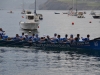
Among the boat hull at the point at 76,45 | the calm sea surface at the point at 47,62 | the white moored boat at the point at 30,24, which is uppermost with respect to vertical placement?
the white moored boat at the point at 30,24

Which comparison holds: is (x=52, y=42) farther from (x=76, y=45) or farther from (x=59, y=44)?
(x=76, y=45)

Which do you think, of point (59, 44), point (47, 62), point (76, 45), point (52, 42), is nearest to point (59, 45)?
point (59, 44)

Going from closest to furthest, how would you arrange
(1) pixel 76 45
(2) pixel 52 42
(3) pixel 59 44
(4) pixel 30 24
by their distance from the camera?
1. (1) pixel 76 45
2. (3) pixel 59 44
3. (2) pixel 52 42
4. (4) pixel 30 24

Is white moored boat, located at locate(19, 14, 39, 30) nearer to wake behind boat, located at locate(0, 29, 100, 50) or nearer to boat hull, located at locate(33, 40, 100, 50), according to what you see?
wake behind boat, located at locate(0, 29, 100, 50)

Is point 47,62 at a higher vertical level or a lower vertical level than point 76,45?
lower

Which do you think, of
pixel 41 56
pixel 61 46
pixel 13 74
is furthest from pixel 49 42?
pixel 13 74

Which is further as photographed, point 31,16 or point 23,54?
point 31,16

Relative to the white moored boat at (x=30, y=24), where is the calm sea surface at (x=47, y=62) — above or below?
below

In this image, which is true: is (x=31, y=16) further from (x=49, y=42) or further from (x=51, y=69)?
(x=51, y=69)

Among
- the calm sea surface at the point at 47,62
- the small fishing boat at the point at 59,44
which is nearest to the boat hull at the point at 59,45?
Result: the small fishing boat at the point at 59,44

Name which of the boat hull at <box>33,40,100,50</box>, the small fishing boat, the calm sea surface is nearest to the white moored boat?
the small fishing boat

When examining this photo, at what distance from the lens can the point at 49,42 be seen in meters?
59.2

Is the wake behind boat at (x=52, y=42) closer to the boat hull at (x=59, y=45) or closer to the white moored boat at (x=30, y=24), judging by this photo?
the boat hull at (x=59, y=45)

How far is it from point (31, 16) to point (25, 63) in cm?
5594
